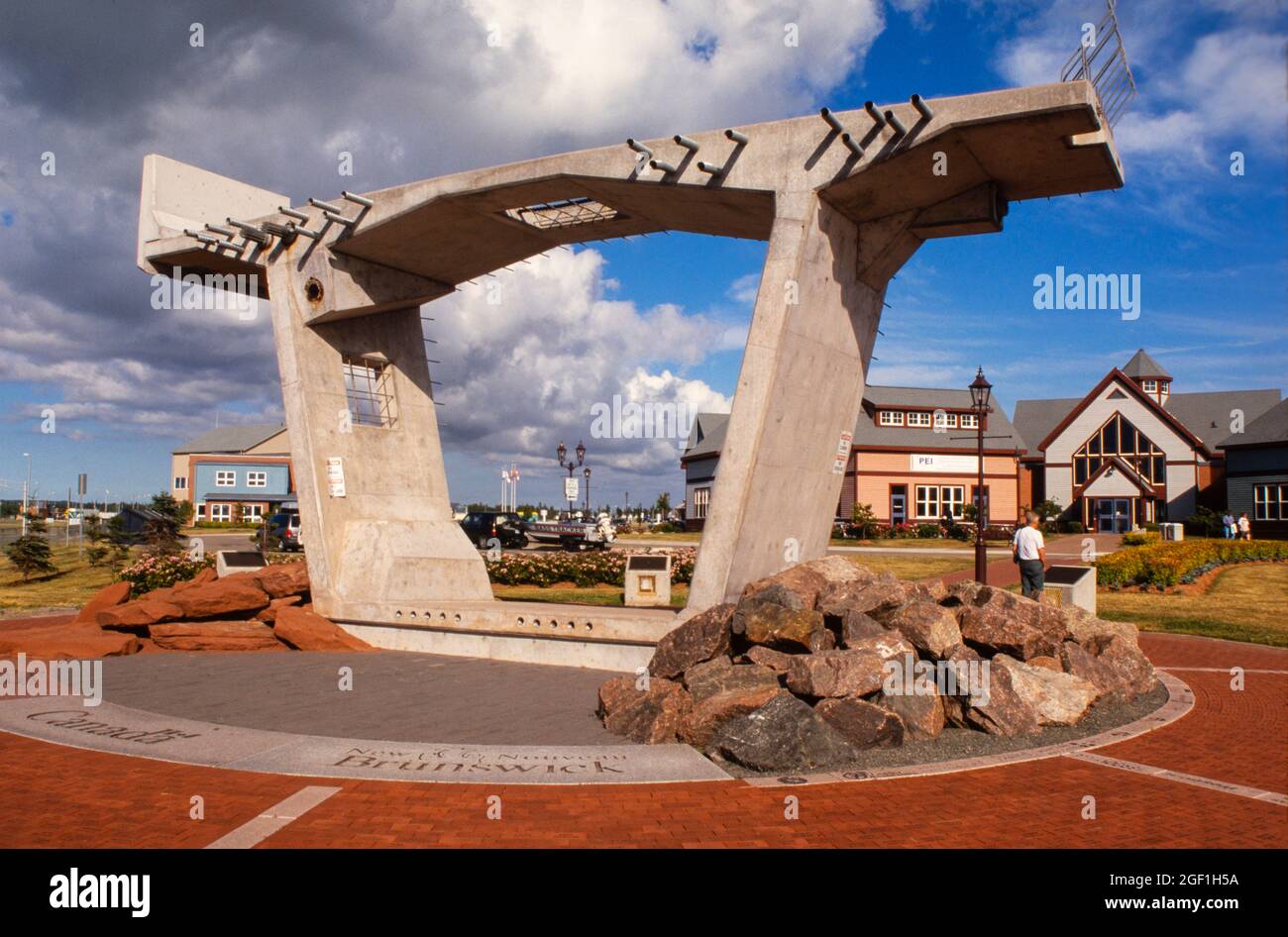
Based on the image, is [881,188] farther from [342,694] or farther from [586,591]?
[586,591]

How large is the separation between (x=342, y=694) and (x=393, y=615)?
13.3ft

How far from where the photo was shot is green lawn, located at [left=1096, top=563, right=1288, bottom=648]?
1678 centimetres

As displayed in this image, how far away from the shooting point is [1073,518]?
1981 inches

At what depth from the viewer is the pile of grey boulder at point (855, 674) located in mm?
7699

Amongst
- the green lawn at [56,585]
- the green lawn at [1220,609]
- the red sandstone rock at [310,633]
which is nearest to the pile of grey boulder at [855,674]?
the red sandstone rock at [310,633]

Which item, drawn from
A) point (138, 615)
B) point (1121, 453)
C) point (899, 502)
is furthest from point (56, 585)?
point (1121, 453)

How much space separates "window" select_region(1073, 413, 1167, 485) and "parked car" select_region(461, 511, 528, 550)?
3036 centimetres

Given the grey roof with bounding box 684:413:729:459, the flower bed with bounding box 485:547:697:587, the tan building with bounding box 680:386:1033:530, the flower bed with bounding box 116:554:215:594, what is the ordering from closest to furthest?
the flower bed with bounding box 116:554:215:594
the flower bed with bounding box 485:547:697:587
the tan building with bounding box 680:386:1033:530
the grey roof with bounding box 684:413:729:459

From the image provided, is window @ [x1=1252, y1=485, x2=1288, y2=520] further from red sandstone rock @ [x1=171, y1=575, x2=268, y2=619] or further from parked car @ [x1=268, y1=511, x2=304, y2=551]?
red sandstone rock @ [x1=171, y1=575, x2=268, y2=619]

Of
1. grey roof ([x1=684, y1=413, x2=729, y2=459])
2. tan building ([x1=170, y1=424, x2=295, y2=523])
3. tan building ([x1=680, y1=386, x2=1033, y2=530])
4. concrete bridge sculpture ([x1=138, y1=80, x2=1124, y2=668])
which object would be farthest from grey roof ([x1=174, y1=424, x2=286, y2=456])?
concrete bridge sculpture ([x1=138, y1=80, x2=1124, y2=668])

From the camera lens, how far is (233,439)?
8131 cm

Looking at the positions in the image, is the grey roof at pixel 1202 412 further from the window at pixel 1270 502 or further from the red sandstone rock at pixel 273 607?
the red sandstone rock at pixel 273 607

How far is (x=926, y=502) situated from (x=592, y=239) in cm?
4058
